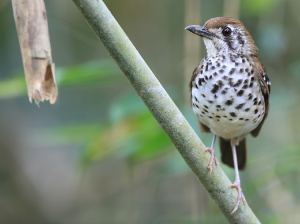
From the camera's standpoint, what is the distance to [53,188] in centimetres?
614

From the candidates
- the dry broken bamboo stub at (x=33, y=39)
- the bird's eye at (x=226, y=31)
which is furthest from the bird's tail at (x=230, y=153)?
the dry broken bamboo stub at (x=33, y=39)

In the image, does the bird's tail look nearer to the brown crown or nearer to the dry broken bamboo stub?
the brown crown

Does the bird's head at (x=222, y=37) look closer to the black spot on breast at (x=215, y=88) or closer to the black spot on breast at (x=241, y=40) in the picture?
the black spot on breast at (x=241, y=40)

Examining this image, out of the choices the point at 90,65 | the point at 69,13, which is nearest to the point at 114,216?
the point at 69,13

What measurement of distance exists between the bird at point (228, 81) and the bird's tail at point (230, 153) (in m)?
0.59

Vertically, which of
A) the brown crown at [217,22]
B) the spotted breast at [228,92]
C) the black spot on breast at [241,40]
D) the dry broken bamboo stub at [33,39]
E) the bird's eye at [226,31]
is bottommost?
the spotted breast at [228,92]

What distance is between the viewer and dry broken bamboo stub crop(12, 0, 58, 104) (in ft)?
5.04

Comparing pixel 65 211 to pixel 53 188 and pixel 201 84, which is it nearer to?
pixel 53 188

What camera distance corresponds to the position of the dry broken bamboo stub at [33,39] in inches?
60.5

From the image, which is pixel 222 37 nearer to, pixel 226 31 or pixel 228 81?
pixel 226 31

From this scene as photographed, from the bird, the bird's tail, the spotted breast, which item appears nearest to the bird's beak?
the bird

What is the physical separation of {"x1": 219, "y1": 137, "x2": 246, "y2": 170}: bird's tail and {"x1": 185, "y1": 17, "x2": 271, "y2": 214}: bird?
587 millimetres

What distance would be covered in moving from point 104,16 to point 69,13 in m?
5.04

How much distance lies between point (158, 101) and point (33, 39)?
1.92ft
